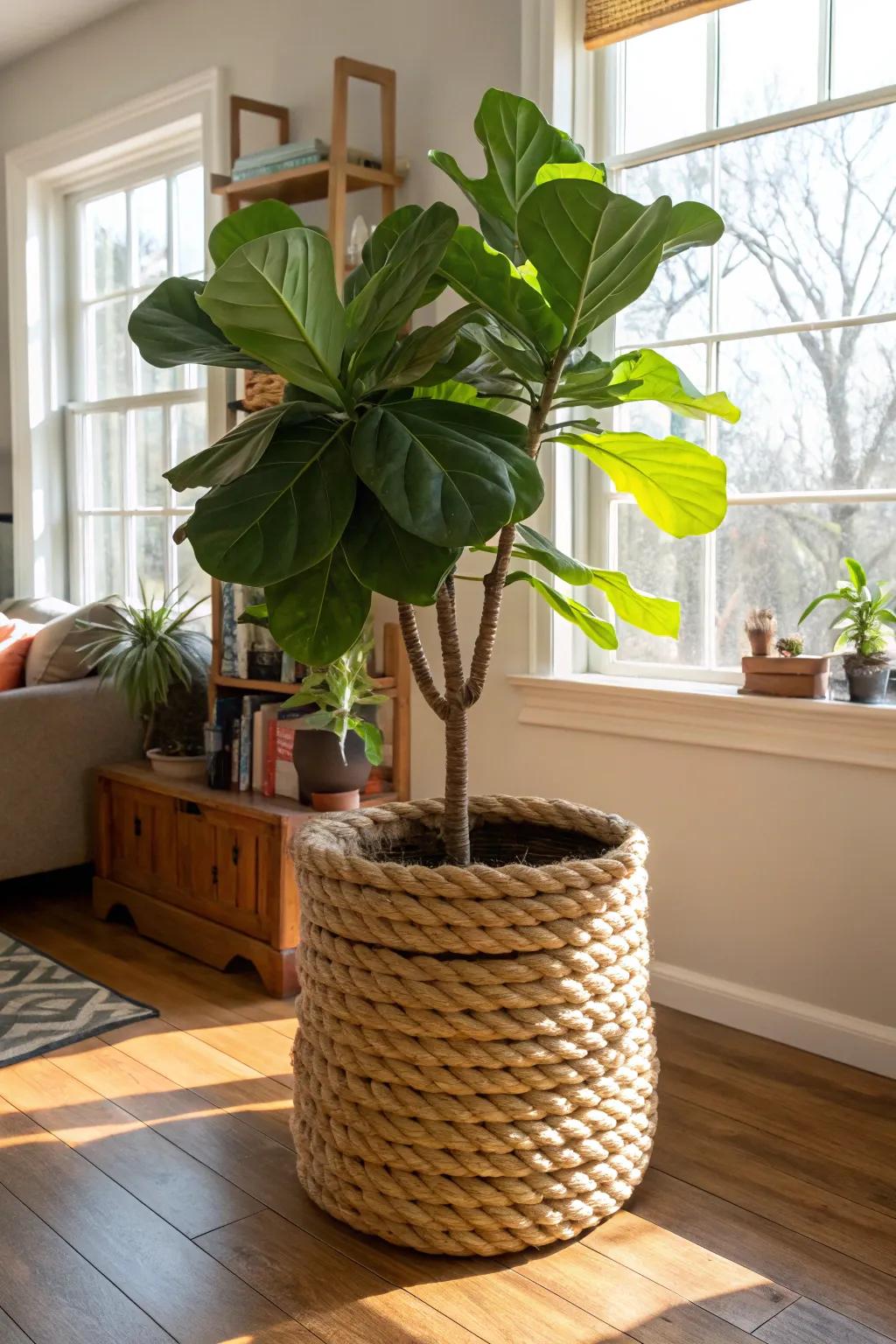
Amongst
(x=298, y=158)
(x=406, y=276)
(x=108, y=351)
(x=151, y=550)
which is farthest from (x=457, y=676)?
(x=108, y=351)

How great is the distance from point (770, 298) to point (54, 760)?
7.42 feet

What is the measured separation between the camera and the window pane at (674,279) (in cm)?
284

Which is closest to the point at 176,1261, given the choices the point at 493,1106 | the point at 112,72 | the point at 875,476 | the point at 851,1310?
the point at 493,1106

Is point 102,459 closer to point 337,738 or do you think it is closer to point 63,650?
point 63,650

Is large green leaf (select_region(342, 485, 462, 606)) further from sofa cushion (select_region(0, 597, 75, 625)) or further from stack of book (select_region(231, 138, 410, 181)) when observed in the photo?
sofa cushion (select_region(0, 597, 75, 625))

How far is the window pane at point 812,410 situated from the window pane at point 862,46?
0.49 meters

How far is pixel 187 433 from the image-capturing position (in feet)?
14.5

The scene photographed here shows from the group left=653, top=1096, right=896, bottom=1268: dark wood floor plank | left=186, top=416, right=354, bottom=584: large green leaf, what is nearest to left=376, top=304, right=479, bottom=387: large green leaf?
left=186, top=416, right=354, bottom=584: large green leaf

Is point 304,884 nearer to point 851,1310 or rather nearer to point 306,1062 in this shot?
point 306,1062

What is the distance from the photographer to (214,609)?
3.46 metres

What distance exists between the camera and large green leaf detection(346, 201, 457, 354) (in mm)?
1516

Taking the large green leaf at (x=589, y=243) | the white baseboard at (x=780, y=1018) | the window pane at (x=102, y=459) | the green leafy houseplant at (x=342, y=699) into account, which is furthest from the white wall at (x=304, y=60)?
the white baseboard at (x=780, y=1018)

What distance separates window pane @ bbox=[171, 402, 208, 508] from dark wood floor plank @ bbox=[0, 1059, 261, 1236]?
7.57ft

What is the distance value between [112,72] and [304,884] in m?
3.57
